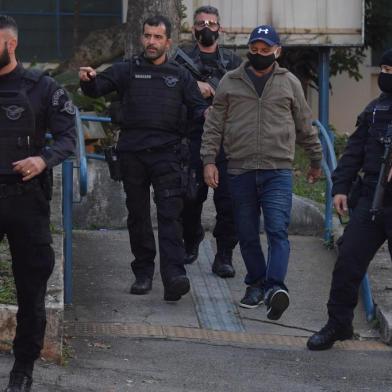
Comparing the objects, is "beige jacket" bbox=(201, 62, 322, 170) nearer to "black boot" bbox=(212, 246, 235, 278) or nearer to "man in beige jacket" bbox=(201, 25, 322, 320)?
"man in beige jacket" bbox=(201, 25, 322, 320)

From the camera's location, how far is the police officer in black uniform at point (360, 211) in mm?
6324

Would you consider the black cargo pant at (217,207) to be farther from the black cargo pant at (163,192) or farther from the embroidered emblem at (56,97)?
the embroidered emblem at (56,97)

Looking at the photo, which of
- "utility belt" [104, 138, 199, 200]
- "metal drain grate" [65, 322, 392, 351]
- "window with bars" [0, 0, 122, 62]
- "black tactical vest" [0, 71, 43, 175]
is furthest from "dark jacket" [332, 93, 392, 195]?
"window with bars" [0, 0, 122, 62]

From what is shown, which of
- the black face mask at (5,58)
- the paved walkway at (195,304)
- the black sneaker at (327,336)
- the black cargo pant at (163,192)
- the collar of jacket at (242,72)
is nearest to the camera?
the black face mask at (5,58)

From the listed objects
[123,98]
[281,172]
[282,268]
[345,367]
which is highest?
[123,98]

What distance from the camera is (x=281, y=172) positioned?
23.3ft

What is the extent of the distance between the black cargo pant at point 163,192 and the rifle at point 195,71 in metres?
0.69

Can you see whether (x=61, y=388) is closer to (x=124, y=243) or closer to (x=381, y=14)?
(x=124, y=243)

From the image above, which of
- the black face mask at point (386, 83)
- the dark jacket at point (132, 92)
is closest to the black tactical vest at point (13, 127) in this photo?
the dark jacket at point (132, 92)

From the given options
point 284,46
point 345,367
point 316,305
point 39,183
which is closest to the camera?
point 39,183

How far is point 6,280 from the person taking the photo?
21.9 feet

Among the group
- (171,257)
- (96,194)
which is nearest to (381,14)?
(96,194)

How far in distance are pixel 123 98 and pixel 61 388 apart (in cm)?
228

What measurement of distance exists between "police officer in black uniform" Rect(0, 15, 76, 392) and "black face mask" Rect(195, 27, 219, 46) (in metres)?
2.47
